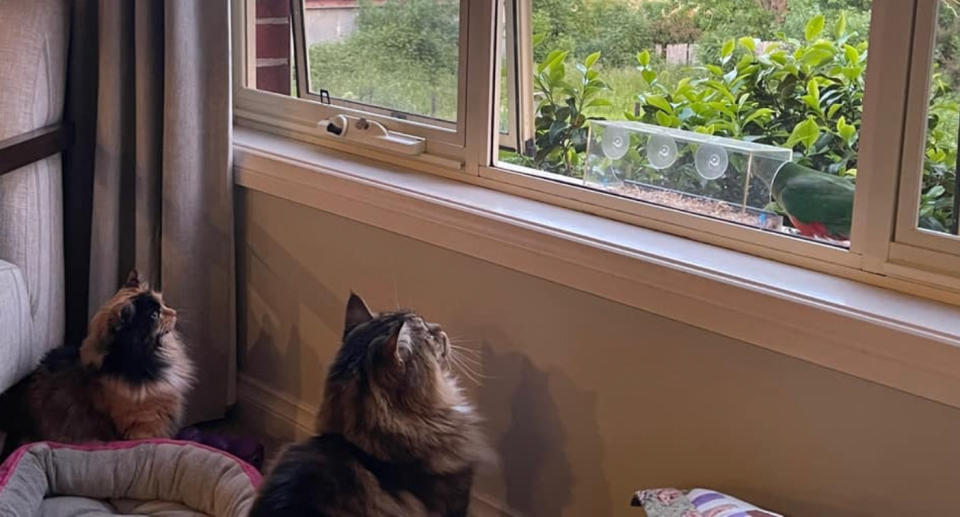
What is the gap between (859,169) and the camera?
1734mm

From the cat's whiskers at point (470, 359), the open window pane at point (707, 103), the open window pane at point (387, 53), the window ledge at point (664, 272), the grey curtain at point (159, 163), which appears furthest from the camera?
the grey curtain at point (159, 163)

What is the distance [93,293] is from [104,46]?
1.98 ft

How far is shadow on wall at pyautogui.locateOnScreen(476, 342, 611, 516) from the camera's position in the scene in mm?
2049

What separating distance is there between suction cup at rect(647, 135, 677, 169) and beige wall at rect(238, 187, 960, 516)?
300mm

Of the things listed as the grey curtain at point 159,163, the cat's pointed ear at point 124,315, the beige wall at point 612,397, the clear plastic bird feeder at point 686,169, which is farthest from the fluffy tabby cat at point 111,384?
the clear plastic bird feeder at point 686,169

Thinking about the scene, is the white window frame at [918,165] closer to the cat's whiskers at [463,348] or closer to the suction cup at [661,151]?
the suction cup at [661,151]

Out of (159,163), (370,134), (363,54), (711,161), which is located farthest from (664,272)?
(159,163)

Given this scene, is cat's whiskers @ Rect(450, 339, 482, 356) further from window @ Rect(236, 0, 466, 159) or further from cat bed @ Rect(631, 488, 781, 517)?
cat bed @ Rect(631, 488, 781, 517)

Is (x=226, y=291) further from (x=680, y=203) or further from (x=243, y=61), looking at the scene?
(x=680, y=203)

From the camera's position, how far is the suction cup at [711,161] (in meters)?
1.94

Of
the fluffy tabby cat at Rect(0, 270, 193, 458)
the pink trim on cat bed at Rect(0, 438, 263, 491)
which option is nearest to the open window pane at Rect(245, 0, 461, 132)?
the fluffy tabby cat at Rect(0, 270, 193, 458)

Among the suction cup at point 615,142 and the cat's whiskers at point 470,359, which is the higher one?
the suction cup at point 615,142

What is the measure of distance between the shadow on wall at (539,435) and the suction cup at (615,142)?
44 cm

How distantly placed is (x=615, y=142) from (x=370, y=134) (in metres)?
0.69
